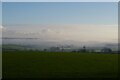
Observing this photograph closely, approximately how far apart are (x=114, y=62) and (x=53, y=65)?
3157 mm

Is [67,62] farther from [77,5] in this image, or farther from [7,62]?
[77,5]

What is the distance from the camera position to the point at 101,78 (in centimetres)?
970

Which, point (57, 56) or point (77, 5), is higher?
point (77, 5)

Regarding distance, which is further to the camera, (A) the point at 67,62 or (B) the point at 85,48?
(A) the point at 67,62

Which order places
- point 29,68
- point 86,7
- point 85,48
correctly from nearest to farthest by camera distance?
point 85,48 < point 86,7 < point 29,68

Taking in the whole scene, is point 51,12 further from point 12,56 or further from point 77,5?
point 12,56

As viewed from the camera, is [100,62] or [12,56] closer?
[12,56]

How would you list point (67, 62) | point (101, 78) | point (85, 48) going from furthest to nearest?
point (67, 62) < point (85, 48) < point (101, 78)

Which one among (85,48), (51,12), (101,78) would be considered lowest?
(101,78)

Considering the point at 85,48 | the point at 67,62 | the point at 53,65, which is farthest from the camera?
the point at 67,62

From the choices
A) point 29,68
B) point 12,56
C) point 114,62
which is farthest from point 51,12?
point 114,62

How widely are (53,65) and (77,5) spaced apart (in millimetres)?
3862

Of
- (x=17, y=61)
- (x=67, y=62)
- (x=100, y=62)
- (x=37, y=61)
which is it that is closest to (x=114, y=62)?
(x=100, y=62)

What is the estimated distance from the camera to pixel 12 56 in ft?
46.3
